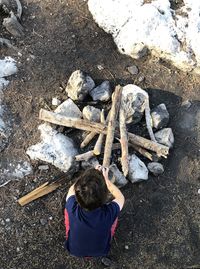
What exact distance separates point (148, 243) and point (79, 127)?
1.93 m

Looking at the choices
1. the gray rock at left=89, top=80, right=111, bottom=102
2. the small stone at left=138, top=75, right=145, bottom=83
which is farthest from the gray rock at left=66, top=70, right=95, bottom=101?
the small stone at left=138, top=75, right=145, bottom=83

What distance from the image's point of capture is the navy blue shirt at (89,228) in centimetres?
571

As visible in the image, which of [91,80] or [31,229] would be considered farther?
[91,80]

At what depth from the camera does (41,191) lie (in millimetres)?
6797

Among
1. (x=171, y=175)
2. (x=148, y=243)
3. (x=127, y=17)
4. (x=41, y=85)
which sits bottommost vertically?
(x=148, y=243)

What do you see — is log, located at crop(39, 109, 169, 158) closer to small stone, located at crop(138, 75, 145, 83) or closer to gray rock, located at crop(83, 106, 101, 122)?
gray rock, located at crop(83, 106, 101, 122)

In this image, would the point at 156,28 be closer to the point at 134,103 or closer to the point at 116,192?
the point at 134,103

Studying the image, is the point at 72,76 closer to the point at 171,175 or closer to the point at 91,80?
the point at 91,80

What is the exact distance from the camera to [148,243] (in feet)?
22.2

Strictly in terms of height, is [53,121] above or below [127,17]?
below

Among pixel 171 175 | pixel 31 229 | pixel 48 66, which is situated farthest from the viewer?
pixel 48 66

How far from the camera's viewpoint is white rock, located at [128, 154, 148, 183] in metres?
6.93

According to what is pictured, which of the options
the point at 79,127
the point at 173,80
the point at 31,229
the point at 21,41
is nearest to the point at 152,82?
the point at 173,80

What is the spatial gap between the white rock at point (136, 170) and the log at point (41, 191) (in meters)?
0.97
